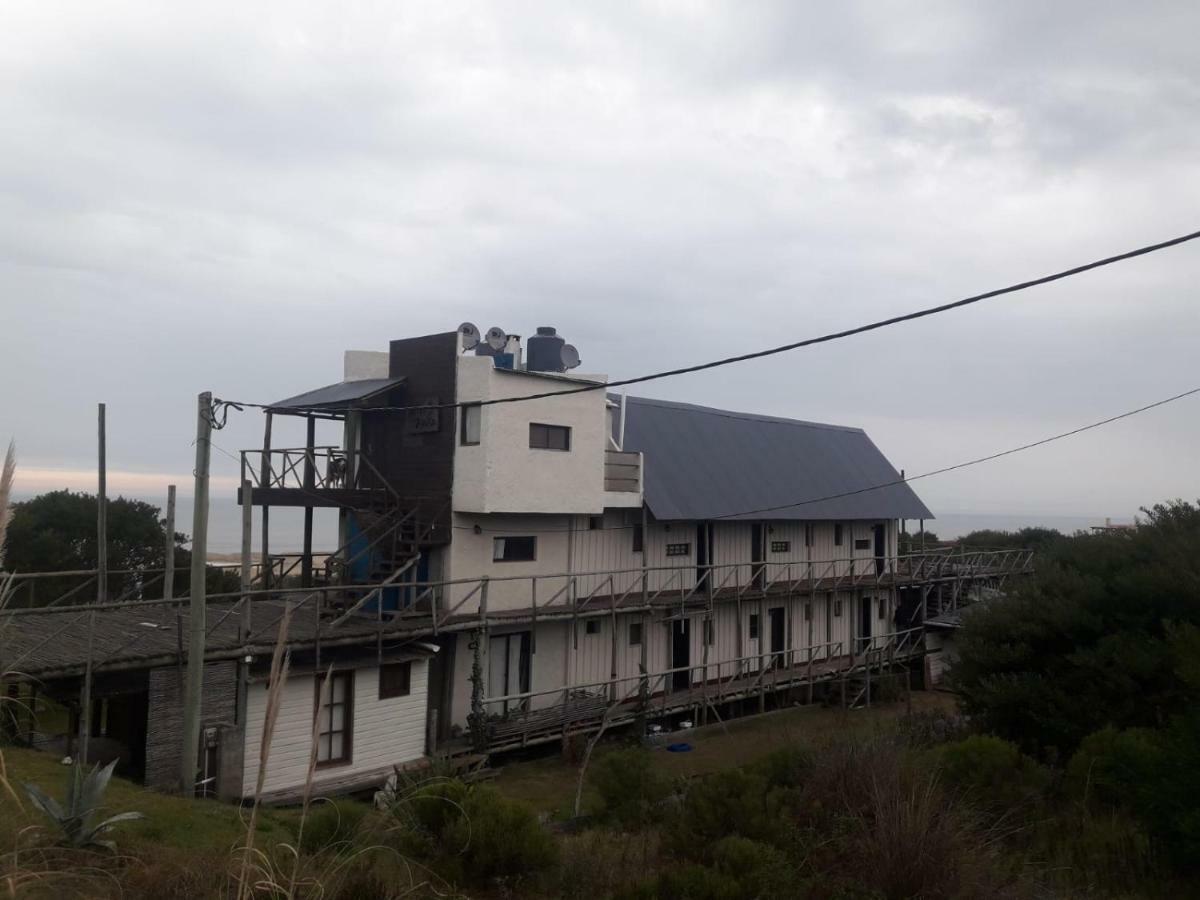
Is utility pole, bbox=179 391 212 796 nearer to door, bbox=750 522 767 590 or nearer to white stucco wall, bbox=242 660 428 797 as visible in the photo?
white stucco wall, bbox=242 660 428 797

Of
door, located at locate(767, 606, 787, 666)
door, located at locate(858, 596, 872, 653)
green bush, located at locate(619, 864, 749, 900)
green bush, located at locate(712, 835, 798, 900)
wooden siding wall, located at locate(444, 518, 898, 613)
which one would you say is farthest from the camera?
door, located at locate(858, 596, 872, 653)

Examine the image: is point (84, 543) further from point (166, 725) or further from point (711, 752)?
point (711, 752)

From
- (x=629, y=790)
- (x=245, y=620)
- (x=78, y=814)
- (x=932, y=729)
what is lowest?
(x=932, y=729)

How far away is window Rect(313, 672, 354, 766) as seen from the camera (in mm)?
18453

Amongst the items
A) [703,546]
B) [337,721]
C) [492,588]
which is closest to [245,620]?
[337,721]

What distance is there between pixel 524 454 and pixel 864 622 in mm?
17798

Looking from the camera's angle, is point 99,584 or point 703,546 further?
point 703,546

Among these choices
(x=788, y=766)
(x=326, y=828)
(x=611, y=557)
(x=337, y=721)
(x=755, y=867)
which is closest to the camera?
(x=755, y=867)

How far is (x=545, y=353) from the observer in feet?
87.0

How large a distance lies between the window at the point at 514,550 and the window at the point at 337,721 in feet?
16.4

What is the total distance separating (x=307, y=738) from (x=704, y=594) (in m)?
12.6

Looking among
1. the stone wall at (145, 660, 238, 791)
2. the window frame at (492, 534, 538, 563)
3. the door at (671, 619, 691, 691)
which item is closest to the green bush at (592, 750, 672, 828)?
the stone wall at (145, 660, 238, 791)

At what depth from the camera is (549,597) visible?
77.4 ft

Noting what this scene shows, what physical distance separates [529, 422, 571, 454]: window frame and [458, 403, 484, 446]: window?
1.41 metres
